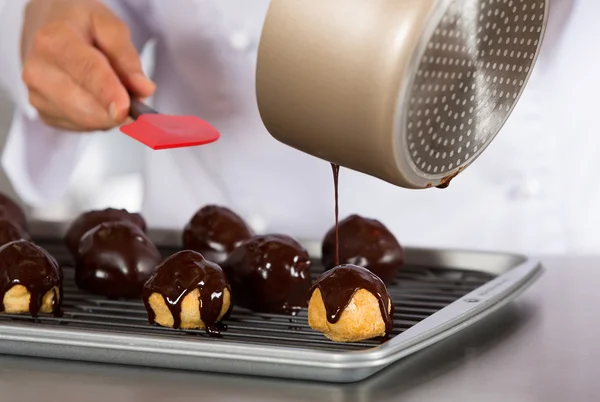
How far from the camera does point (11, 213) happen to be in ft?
4.21

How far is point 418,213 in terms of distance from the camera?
5.02 ft

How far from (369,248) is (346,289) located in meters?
0.23

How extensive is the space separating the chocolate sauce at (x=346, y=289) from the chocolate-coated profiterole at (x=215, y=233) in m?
0.29

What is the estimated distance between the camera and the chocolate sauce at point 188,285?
3.05 ft

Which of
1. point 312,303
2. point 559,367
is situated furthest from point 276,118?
point 559,367

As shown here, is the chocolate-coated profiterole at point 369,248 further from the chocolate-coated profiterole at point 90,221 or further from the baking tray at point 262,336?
the chocolate-coated profiterole at point 90,221

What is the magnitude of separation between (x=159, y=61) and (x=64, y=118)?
37 centimetres

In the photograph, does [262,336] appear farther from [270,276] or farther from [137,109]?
[137,109]

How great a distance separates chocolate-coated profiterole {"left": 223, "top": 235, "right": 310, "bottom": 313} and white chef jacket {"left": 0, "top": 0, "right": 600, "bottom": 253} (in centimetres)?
49

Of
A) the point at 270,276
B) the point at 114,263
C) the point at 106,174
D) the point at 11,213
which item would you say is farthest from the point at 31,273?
the point at 106,174

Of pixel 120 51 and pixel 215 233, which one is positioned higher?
pixel 120 51

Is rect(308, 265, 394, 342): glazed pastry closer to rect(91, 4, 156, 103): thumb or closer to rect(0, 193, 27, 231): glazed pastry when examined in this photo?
rect(91, 4, 156, 103): thumb

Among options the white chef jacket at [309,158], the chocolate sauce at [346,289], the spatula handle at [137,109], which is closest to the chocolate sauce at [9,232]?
the spatula handle at [137,109]

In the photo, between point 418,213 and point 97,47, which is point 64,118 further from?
point 418,213
